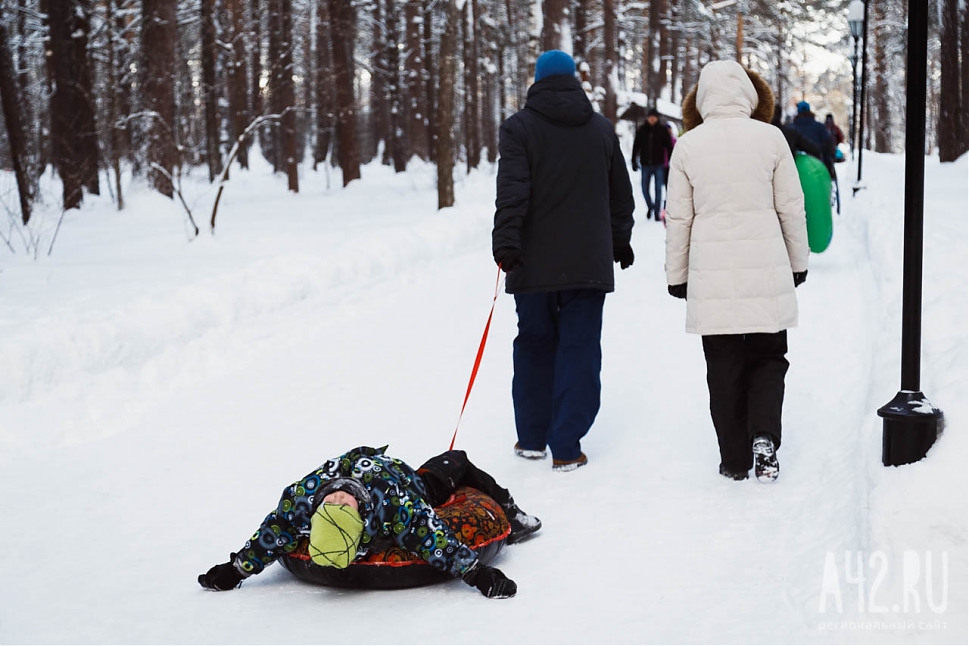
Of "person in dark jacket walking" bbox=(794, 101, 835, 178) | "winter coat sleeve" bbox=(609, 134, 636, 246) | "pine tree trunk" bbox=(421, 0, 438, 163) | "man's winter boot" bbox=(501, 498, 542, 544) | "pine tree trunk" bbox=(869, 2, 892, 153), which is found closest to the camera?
"man's winter boot" bbox=(501, 498, 542, 544)

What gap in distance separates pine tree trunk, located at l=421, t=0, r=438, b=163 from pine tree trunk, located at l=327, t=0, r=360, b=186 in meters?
4.85

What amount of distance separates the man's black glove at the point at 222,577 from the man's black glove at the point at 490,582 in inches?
35.0

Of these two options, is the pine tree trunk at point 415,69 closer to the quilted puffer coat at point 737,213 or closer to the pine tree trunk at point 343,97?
the pine tree trunk at point 343,97

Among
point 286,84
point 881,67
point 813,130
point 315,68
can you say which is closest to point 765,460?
point 813,130

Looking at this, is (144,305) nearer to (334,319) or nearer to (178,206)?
(334,319)

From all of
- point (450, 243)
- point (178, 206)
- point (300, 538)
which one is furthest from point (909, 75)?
point (178, 206)

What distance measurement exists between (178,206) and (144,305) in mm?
9124

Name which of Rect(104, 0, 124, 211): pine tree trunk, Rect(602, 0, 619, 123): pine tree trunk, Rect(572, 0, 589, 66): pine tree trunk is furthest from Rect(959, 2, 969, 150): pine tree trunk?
Rect(104, 0, 124, 211): pine tree trunk

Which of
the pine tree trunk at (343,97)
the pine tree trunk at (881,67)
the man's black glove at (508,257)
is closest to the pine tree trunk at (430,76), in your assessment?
the pine tree trunk at (343,97)

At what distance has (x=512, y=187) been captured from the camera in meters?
5.13

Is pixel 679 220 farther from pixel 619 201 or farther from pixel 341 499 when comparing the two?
pixel 341 499

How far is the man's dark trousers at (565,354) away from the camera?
5270mm

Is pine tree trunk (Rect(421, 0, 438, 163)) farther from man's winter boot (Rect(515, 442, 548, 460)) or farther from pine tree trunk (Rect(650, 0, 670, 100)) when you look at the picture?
man's winter boot (Rect(515, 442, 548, 460))

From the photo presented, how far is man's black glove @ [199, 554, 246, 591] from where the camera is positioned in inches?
150
